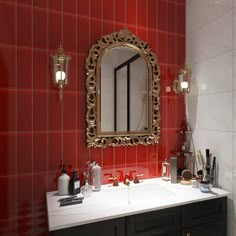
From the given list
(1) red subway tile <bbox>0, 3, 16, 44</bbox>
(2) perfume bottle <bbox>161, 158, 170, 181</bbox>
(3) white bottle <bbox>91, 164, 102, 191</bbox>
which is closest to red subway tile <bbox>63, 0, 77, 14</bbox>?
(1) red subway tile <bbox>0, 3, 16, 44</bbox>

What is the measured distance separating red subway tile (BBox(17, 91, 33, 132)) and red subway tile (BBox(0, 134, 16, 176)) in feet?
0.30

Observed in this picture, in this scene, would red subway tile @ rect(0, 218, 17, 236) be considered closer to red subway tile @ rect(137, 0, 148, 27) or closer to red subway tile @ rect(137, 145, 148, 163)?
red subway tile @ rect(137, 145, 148, 163)

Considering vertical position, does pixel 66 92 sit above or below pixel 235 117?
above

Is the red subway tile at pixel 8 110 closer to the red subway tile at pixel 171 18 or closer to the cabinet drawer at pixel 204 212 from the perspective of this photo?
the cabinet drawer at pixel 204 212

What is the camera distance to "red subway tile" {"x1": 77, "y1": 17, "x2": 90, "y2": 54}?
1.57 m

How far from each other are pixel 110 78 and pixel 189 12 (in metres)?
0.99

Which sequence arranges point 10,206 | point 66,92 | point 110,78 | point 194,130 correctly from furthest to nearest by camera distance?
1. point 194,130
2. point 110,78
3. point 66,92
4. point 10,206

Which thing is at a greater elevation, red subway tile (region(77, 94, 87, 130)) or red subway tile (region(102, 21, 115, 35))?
red subway tile (region(102, 21, 115, 35))

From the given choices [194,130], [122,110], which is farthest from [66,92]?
[194,130]

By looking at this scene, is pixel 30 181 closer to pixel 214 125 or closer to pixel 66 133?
pixel 66 133

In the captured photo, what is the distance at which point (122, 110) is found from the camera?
1680mm

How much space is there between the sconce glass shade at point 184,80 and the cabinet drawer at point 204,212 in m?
0.89

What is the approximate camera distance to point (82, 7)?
5.18ft

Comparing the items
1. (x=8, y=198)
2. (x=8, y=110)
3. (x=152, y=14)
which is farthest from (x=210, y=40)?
(x=8, y=198)
